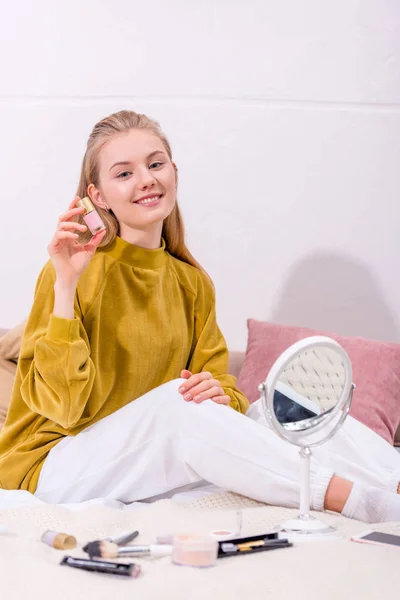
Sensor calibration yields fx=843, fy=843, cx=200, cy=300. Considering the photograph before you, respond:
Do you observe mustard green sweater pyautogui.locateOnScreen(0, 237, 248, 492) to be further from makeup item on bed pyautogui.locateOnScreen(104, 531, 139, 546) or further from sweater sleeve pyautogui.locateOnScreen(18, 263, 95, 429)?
makeup item on bed pyautogui.locateOnScreen(104, 531, 139, 546)

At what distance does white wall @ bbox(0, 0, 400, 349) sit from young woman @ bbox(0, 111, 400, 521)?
0.75 metres

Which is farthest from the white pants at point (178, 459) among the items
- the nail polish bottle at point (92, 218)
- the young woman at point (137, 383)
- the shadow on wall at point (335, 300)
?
the shadow on wall at point (335, 300)

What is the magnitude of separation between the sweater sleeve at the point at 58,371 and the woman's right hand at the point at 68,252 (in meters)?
0.09

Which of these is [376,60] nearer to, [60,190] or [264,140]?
[264,140]

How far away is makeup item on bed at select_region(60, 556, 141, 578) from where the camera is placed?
1.22m

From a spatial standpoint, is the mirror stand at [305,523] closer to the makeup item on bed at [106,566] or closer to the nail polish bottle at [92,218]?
the makeup item on bed at [106,566]

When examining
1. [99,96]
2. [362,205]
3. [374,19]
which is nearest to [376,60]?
[374,19]

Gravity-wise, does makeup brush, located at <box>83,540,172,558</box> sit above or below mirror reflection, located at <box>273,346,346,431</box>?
below

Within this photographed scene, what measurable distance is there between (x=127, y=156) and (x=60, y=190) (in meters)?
0.94

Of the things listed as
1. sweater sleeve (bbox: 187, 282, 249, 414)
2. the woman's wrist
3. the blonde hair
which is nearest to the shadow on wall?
sweater sleeve (bbox: 187, 282, 249, 414)

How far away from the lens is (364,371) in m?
2.44

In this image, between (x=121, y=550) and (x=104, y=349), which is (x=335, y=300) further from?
(x=121, y=550)

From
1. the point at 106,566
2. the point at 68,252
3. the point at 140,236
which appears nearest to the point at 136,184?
the point at 140,236

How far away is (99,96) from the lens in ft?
9.48
